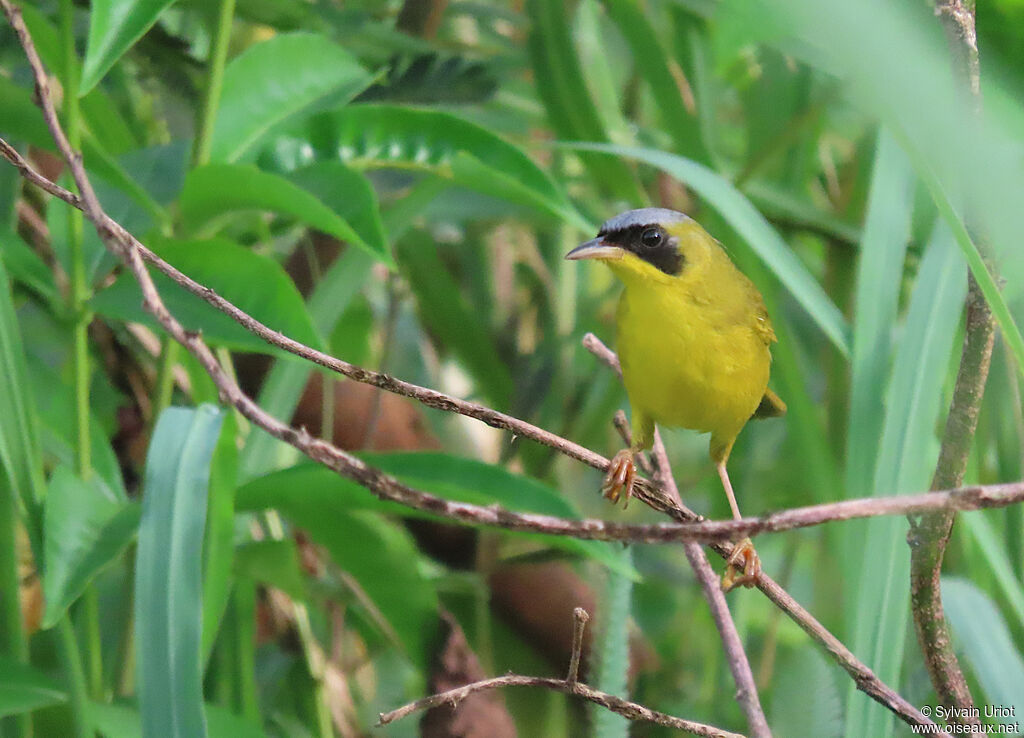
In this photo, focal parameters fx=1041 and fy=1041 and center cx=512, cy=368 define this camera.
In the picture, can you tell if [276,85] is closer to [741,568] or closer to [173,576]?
[173,576]

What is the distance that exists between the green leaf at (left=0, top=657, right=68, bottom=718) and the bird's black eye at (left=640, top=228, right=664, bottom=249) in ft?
2.63

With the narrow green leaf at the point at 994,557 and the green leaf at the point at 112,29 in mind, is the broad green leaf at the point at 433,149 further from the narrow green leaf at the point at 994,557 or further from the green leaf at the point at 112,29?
→ the narrow green leaf at the point at 994,557

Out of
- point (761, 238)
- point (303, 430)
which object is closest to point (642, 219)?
point (761, 238)

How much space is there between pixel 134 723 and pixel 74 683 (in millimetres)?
78

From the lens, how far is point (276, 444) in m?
1.44

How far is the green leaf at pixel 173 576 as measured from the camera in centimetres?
87

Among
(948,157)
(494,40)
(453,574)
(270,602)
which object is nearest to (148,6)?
(948,157)

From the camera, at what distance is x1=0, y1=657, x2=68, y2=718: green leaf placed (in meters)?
1.00

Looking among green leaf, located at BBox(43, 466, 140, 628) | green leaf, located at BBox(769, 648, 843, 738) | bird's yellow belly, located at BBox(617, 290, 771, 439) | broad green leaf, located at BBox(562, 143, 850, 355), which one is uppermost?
broad green leaf, located at BBox(562, 143, 850, 355)

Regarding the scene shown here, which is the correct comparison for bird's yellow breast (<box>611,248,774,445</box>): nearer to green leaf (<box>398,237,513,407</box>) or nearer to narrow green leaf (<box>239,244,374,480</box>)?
narrow green leaf (<box>239,244,374,480</box>)

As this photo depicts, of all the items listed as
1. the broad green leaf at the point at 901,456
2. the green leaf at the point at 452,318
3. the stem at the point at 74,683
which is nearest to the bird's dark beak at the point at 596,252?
the broad green leaf at the point at 901,456

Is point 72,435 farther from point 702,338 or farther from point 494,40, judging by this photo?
point 494,40

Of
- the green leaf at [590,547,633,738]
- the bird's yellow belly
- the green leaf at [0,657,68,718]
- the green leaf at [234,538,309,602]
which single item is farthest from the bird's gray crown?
the green leaf at [0,657,68,718]

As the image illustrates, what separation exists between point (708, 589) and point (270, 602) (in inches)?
42.2
